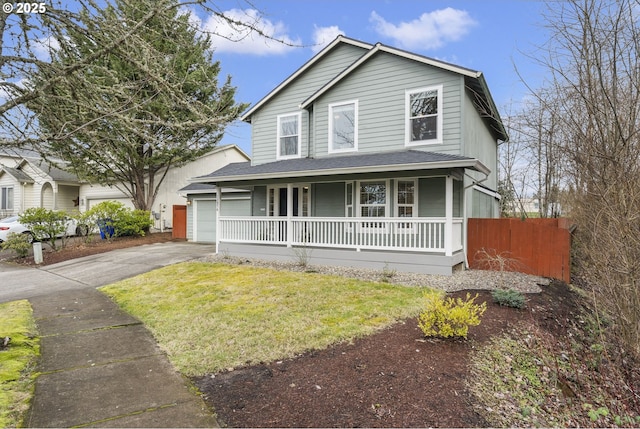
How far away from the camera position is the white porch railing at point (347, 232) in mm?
9617

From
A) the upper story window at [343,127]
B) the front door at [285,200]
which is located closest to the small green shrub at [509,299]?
the upper story window at [343,127]

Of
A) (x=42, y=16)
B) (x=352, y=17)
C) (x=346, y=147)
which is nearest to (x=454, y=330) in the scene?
(x=42, y=16)

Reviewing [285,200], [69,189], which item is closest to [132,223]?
[285,200]

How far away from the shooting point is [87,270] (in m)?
11.0

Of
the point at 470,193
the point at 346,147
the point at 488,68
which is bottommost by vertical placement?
the point at 470,193

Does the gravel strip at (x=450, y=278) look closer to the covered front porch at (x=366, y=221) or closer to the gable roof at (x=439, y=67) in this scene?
the covered front porch at (x=366, y=221)

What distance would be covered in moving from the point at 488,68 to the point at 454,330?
922 cm

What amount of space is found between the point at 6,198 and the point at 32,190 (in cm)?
249

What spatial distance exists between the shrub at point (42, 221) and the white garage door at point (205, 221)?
561 centimetres

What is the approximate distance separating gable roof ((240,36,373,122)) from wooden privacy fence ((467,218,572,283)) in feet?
24.5

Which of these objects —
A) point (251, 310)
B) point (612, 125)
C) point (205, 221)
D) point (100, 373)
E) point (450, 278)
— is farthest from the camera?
point (205, 221)

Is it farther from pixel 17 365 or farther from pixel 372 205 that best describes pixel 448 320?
pixel 372 205

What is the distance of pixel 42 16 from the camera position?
441cm

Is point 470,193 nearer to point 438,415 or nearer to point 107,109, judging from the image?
point 438,415
